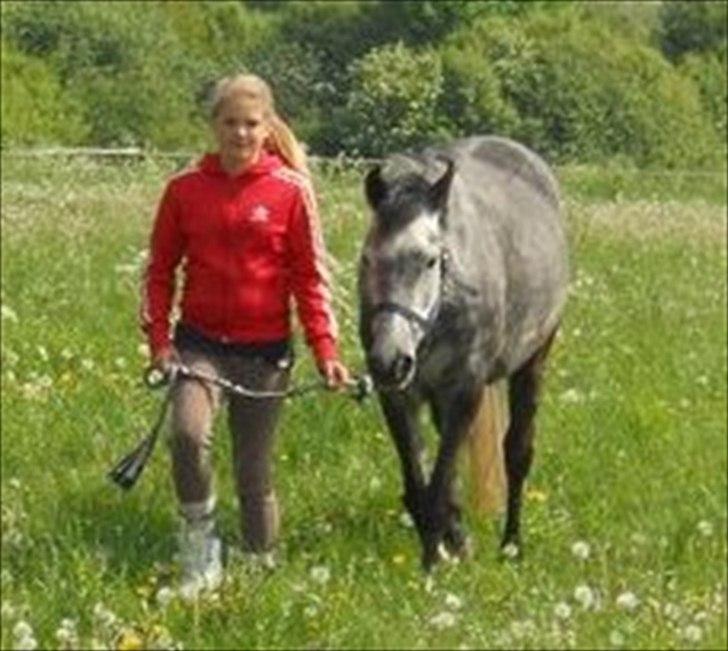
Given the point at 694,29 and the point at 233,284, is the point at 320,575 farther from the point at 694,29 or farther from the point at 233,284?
the point at 694,29

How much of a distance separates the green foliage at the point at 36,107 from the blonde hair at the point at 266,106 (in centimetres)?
4417

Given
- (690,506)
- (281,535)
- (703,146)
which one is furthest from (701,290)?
(703,146)

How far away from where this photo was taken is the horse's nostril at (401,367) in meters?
6.76

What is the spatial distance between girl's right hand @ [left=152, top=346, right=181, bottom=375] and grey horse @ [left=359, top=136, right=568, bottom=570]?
2.51 feet

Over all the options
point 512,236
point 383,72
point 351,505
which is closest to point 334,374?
point 351,505

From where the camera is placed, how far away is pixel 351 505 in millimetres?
8664

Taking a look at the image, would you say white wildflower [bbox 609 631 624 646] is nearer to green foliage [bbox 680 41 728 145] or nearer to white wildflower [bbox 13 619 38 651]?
white wildflower [bbox 13 619 38 651]

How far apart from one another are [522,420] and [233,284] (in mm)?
2434

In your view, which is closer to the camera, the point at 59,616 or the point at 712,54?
the point at 59,616

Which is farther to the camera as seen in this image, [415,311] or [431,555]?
[431,555]

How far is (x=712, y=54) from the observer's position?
61562 mm

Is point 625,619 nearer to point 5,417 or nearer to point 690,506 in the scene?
point 690,506

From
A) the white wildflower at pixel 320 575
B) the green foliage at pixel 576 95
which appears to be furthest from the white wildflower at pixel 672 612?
the green foliage at pixel 576 95

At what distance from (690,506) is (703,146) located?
4054 cm
